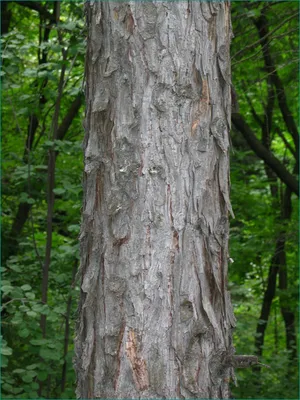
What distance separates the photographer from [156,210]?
5.81ft

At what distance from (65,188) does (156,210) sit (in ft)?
8.97

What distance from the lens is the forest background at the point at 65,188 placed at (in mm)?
4418

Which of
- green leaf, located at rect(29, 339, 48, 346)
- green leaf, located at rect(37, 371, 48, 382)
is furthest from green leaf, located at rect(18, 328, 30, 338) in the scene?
green leaf, located at rect(37, 371, 48, 382)

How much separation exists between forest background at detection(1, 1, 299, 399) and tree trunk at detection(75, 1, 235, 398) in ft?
6.01

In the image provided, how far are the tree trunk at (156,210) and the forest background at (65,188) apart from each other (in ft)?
6.01

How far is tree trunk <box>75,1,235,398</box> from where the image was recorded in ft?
5.76

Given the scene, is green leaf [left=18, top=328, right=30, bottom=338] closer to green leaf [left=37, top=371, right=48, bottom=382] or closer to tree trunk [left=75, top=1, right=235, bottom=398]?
green leaf [left=37, top=371, right=48, bottom=382]

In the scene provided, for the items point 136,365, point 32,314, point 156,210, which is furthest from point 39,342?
point 156,210

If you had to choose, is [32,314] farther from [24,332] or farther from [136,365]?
[136,365]

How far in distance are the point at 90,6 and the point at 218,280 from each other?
924mm

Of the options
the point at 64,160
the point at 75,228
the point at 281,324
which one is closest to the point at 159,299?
the point at 75,228

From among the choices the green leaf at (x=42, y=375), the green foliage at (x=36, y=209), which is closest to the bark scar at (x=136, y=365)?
the green foliage at (x=36, y=209)

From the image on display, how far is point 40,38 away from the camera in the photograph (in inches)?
282

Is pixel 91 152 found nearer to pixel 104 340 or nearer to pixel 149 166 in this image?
pixel 149 166
